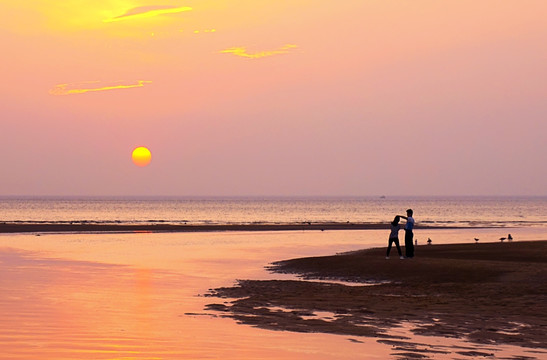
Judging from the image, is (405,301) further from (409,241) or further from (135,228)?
(135,228)

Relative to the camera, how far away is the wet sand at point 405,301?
56.4 ft

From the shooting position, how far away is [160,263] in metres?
37.1

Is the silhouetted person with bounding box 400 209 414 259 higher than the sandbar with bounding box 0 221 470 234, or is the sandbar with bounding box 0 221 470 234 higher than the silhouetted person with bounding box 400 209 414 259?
the silhouetted person with bounding box 400 209 414 259

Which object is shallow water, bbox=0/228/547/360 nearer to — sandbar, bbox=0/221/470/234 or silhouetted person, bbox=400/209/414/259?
silhouetted person, bbox=400/209/414/259

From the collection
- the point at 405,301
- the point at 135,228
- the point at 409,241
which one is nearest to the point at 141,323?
the point at 405,301

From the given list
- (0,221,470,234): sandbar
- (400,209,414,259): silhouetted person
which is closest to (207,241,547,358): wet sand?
(400,209,414,259): silhouetted person

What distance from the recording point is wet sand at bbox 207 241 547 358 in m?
17.2

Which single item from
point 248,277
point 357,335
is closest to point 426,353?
point 357,335

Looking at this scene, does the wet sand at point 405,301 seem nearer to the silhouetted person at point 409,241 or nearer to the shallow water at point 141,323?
the shallow water at point 141,323

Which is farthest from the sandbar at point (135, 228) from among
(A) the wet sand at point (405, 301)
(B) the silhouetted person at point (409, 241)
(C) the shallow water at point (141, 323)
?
(A) the wet sand at point (405, 301)

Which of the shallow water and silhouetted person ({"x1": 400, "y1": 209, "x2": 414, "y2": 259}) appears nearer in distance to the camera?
the shallow water

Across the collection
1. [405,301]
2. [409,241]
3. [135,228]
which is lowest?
[135,228]

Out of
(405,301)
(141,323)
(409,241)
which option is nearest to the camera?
(141,323)

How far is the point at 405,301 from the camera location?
22641 millimetres
